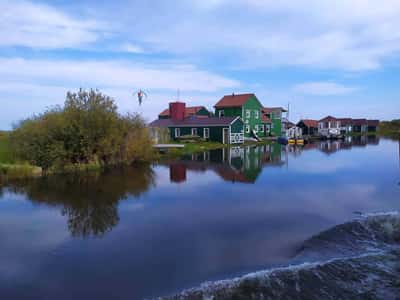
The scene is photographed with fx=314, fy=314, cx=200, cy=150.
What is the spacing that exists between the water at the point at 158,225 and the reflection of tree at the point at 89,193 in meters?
0.04

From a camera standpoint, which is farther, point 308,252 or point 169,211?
point 169,211

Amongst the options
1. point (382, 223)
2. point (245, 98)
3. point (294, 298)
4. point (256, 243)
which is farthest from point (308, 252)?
point (245, 98)

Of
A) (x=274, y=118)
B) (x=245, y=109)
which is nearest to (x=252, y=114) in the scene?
(x=245, y=109)

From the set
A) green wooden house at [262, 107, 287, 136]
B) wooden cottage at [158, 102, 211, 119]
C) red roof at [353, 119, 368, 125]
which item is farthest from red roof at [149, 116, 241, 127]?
red roof at [353, 119, 368, 125]

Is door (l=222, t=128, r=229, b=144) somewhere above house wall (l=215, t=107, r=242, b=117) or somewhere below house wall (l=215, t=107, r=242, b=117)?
below

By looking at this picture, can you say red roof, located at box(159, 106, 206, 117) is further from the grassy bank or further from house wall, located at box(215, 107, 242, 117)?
the grassy bank

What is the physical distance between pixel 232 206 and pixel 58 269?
576cm

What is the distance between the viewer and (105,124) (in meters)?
19.4

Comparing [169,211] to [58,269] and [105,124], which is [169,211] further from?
[105,124]

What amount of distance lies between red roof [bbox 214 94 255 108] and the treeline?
72.5 ft

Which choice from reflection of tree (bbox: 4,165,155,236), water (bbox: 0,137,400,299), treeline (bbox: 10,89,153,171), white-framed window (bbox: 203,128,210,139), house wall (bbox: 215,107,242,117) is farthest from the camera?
house wall (bbox: 215,107,242,117)

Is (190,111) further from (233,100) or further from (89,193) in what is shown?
(89,193)

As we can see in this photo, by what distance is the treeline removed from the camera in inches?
691

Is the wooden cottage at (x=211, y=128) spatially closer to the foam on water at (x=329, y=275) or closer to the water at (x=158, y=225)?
the water at (x=158, y=225)
